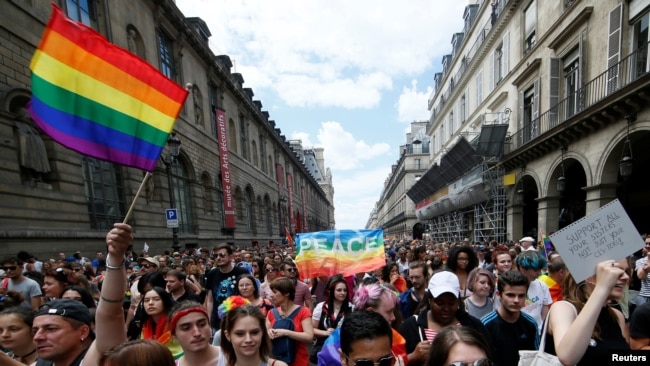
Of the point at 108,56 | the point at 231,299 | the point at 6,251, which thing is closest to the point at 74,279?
the point at 231,299

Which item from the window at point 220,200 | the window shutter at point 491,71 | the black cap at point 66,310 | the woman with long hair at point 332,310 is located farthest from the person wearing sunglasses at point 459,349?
the window shutter at point 491,71

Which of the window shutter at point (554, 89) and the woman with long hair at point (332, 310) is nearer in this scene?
the woman with long hair at point (332, 310)

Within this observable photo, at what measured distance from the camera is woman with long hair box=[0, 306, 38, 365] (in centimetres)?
251

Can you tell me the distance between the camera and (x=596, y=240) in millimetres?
1913

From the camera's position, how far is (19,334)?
253 cm

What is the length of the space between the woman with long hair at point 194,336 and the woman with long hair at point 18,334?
3.79ft

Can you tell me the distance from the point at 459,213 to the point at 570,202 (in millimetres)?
8804

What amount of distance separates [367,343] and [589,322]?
1.15 metres

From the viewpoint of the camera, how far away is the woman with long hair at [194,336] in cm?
249

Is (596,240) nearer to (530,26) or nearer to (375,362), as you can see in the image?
(375,362)

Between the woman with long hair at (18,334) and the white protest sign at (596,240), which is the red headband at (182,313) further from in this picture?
the white protest sign at (596,240)

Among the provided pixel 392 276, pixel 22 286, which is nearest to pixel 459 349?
pixel 392 276

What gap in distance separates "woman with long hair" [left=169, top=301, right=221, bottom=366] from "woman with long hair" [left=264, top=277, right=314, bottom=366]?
2.44 ft

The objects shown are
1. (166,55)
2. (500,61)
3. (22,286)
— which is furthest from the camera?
(500,61)
